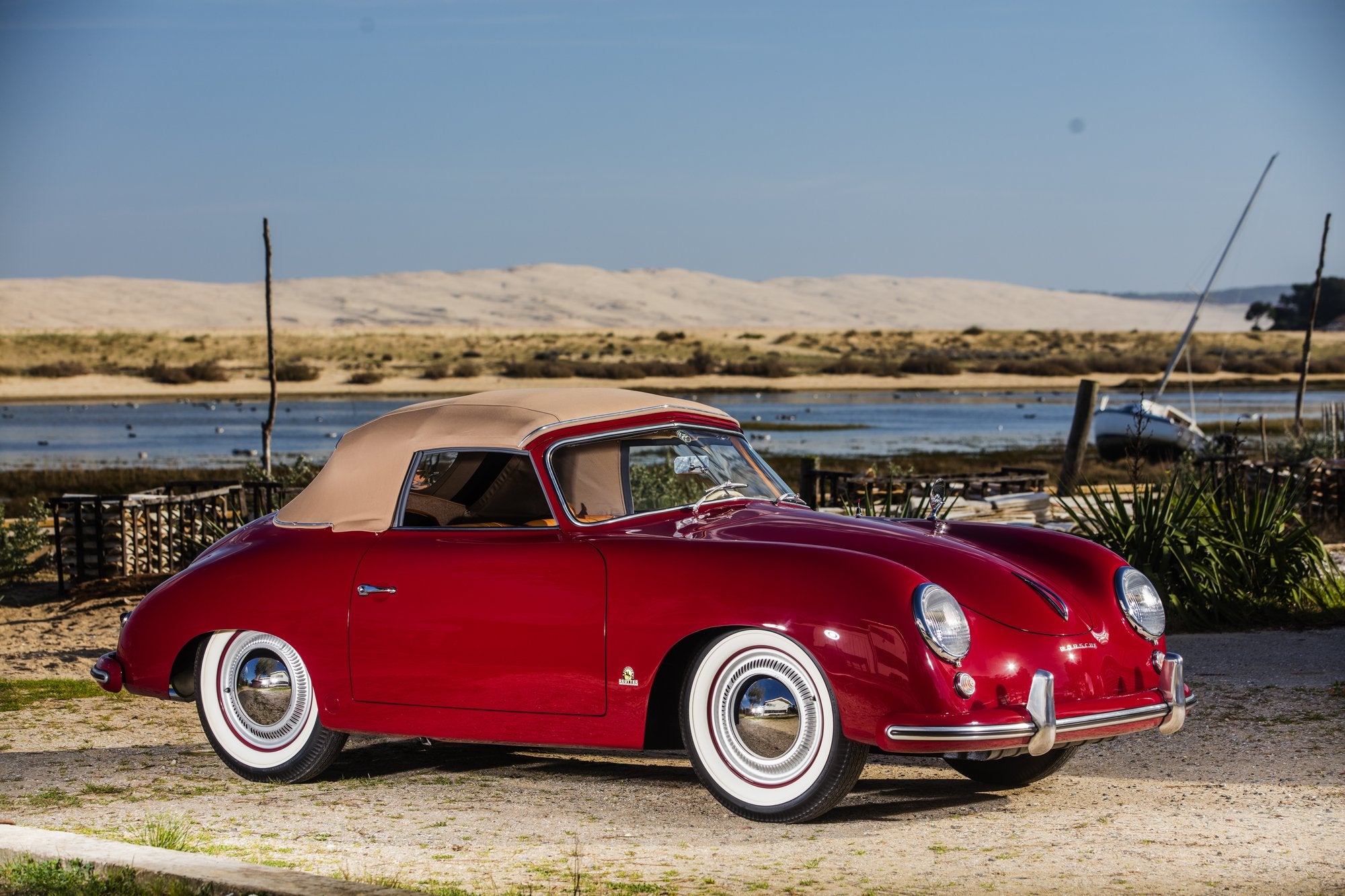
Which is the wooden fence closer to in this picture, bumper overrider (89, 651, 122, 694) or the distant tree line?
bumper overrider (89, 651, 122, 694)

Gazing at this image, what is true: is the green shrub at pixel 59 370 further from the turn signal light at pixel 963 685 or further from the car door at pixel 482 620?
the turn signal light at pixel 963 685

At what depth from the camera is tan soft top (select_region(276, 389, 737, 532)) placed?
6656 mm

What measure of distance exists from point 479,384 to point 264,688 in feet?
209

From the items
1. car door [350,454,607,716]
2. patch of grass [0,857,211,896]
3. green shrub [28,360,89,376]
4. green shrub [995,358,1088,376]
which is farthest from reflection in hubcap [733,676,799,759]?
green shrub [995,358,1088,376]

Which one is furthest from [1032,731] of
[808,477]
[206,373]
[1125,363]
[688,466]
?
[1125,363]

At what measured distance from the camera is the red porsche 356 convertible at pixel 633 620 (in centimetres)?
558

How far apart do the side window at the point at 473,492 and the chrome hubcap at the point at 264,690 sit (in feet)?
2.76

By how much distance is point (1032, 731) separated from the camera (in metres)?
5.53

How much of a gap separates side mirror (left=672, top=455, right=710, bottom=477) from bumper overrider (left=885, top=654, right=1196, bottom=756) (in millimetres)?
1688

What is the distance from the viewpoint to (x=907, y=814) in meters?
6.20

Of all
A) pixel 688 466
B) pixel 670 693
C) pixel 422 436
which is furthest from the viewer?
pixel 422 436

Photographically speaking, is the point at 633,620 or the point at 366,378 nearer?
the point at 633,620

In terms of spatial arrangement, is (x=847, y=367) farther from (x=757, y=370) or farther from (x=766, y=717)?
(x=766, y=717)

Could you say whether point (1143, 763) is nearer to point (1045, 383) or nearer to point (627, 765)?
point (627, 765)
